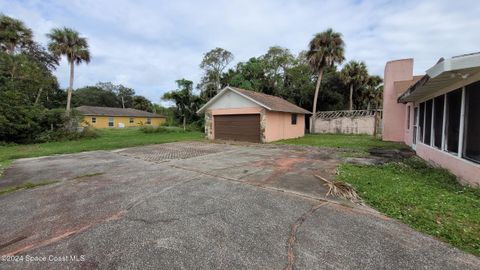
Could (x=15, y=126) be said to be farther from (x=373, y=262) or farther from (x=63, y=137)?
(x=373, y=262)

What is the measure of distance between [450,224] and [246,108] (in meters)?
13.0

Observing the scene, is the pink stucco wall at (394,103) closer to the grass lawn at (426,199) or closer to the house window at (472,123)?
the grass lawn at (426,199)

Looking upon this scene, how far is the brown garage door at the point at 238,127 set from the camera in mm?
15172

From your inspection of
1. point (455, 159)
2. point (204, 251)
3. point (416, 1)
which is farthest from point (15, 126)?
point (416, 1)

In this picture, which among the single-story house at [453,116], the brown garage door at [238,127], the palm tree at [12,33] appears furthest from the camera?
the palm tree at [12,33]

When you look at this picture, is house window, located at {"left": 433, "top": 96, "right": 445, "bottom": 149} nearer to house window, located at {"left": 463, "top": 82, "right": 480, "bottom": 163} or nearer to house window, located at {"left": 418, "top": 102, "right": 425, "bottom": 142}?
house window, located at {"left": 463, "top": 82, "right": 480, "bottom": 163}

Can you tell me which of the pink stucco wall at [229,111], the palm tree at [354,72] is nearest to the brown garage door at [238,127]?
the pink stucco wall at [229,111]

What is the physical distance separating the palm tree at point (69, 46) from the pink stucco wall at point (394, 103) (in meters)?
24.1

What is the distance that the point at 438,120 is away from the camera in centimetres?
647

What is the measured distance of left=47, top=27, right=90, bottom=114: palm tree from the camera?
59.6ft

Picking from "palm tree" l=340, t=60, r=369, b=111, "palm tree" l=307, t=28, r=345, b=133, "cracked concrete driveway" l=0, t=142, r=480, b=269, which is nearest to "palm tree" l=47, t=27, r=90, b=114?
"cracked concrete driveway" l=0, t=142, r=480, b=269

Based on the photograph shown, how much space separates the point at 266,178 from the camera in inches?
224


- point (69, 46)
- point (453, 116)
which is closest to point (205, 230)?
point (453, 116)

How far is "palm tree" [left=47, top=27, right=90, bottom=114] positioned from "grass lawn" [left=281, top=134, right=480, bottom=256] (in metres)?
22.5
